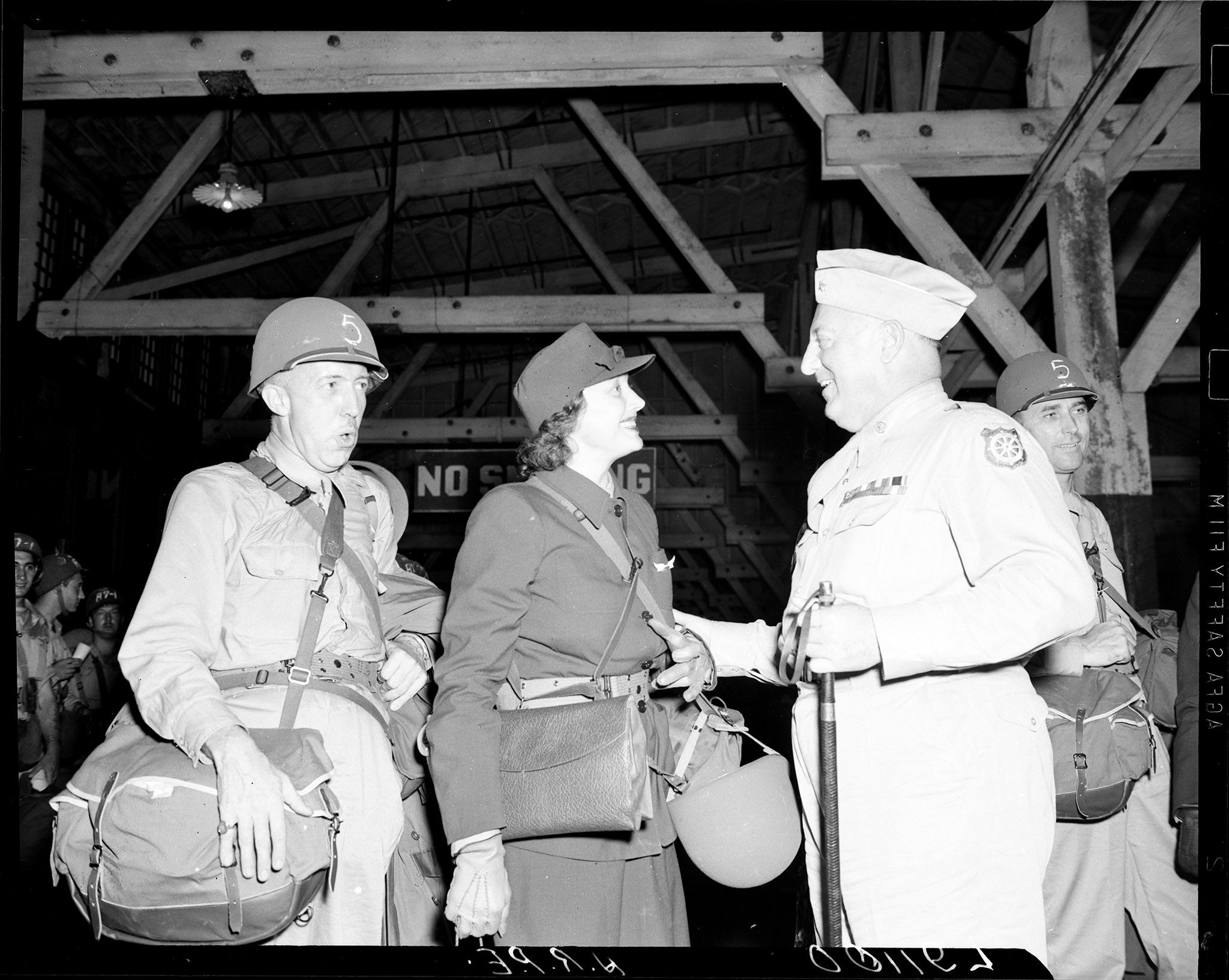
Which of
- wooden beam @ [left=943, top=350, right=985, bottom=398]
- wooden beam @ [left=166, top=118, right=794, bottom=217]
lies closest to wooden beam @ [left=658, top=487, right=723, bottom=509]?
wooden beam @ [left=166, top=118, right=794, bottom=217]

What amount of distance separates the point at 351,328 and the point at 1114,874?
2800mm

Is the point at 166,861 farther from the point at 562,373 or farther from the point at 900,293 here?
the point at 900,293

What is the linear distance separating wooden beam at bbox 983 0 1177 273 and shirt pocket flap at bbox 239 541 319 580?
3349 mm

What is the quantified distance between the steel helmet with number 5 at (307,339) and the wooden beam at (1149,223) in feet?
20.2

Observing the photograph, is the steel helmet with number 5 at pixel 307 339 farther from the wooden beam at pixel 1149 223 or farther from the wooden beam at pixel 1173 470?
the wooden beam at pixel 1173 470

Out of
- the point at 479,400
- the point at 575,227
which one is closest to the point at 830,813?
the point at 575,227

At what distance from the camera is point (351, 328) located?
7.63 feet

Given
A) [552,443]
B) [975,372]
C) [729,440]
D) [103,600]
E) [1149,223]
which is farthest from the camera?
[729,440]

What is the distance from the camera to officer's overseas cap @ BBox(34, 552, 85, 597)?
24.3ft

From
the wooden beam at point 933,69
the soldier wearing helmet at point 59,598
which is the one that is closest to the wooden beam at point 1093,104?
the wooden beam at point 933,69

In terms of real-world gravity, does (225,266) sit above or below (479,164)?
below

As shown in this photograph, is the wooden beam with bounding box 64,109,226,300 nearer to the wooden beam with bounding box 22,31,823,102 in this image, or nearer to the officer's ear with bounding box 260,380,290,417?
the wooden beam with bounding box 22,31,823,102

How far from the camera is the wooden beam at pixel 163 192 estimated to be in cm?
695

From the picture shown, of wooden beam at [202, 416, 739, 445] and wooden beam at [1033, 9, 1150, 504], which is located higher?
wooden beam at [202, 416, 739, 445]
